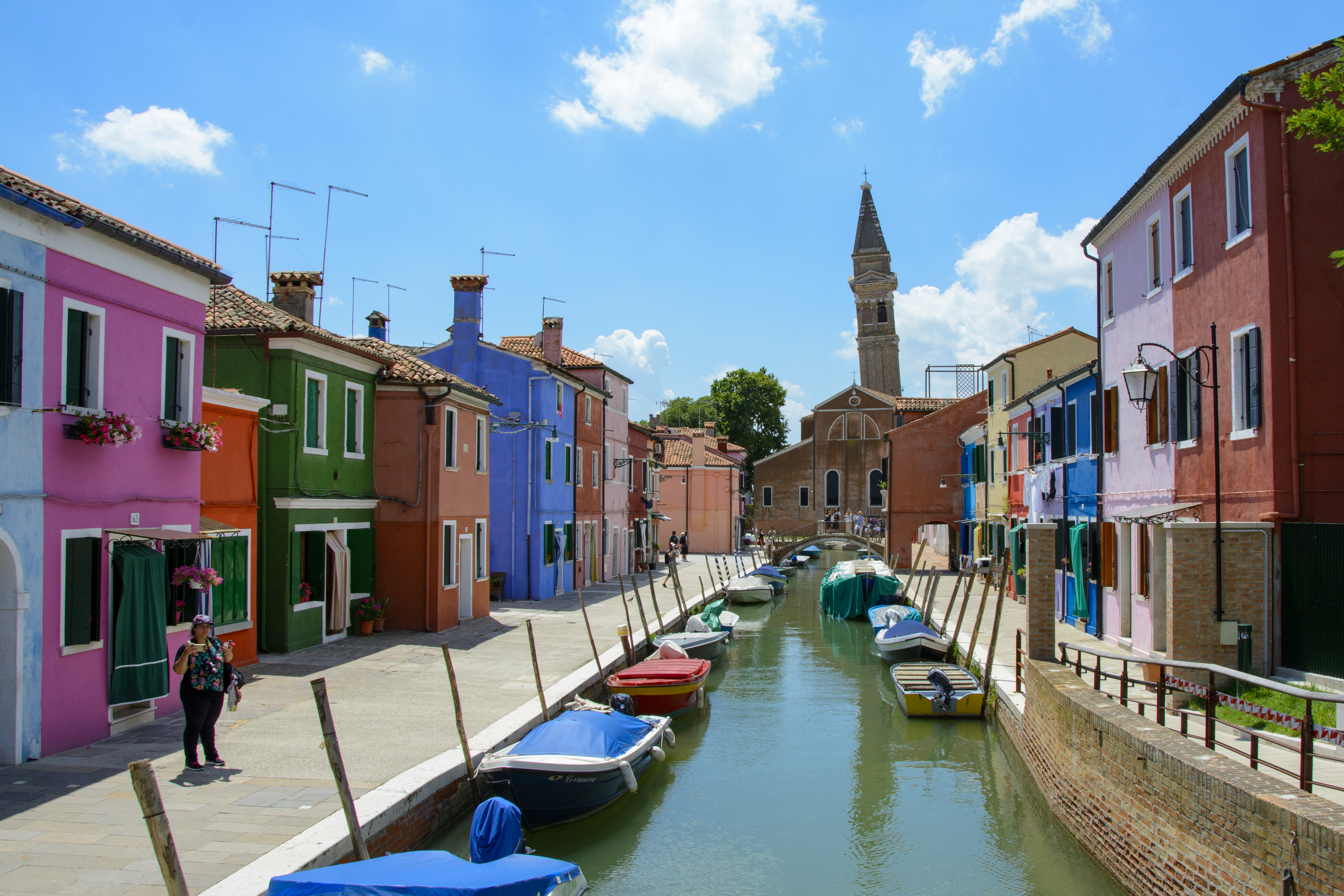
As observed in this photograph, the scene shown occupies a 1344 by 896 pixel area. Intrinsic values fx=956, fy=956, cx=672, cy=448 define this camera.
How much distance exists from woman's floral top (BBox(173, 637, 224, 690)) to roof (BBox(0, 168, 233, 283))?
15.4 feet

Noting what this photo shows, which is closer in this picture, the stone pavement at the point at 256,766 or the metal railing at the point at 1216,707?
the metal railing at the point at 1216,707

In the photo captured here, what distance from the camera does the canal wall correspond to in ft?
20.5

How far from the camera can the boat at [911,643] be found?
21.9m

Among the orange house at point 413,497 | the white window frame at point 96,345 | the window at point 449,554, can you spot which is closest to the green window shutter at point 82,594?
the white window frame at point 96,345

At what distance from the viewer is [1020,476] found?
27.5m

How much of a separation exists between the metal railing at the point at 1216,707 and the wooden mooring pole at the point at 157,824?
7223 millimetres

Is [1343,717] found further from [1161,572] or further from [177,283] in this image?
[177,283]

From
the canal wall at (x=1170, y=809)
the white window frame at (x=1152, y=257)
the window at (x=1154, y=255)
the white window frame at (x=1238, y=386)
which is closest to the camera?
the canal wall at (x=1170, y=809)

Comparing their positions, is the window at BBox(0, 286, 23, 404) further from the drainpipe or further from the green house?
the drainpipe

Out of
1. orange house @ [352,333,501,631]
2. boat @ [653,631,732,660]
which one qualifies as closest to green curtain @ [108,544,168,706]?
orange house @ [352,333,501,631]

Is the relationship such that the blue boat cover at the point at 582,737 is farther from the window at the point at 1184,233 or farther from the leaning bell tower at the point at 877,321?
the leaning bell tower at the point at 877,321

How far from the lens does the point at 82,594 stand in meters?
10.5

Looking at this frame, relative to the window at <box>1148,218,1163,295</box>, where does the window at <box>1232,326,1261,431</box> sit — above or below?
below

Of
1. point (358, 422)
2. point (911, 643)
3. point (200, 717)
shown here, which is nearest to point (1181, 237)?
point (911, 643)
